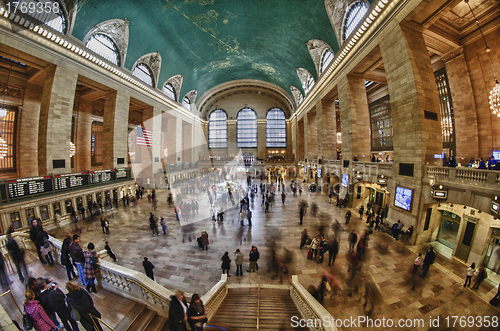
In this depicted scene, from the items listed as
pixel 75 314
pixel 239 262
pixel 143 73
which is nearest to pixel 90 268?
pixel 75 314

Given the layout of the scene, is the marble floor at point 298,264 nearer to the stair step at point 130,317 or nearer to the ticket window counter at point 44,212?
the ticket window counter at point 44,212

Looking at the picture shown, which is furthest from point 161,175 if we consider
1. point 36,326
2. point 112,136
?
point 36,326

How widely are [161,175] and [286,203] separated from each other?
597 inches

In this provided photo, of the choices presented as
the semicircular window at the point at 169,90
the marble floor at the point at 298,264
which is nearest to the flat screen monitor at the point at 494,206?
the marble floor at the point at 298,264

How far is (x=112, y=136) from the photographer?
14.5m

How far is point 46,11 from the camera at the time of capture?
9.65 meters

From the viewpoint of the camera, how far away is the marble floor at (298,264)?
13.8ft

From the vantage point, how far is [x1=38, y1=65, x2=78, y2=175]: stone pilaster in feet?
33.1

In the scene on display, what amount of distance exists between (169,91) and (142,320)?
26.4 m

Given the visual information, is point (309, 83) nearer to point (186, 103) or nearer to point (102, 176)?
point (186, 103)

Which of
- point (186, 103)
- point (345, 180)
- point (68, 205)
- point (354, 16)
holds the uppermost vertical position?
point (186, 103)

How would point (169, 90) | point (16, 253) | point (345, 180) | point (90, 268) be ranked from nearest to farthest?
1. point (90, 268)
2. point (16, 253)
3. point (345, 180)
4. point (169, 90)

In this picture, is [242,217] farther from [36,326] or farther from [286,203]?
[36,326]

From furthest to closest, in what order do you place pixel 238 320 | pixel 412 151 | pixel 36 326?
pixel 412 151
pixel 238 320
pixel 36 326
